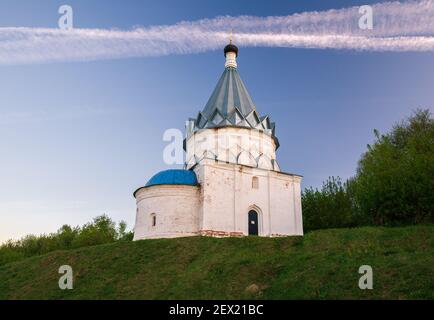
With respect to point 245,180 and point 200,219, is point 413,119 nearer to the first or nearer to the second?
point 245,180

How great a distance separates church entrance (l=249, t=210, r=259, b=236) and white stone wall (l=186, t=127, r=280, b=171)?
3.31 metres

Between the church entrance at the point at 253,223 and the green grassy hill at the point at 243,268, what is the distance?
587 cm

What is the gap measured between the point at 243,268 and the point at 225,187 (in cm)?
1131

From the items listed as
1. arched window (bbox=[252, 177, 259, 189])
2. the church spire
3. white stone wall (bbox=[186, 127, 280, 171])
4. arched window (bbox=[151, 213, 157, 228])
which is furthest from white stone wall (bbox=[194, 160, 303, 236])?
the church spire

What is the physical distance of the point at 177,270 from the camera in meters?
16.8

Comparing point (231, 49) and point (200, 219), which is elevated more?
point (231, 49)

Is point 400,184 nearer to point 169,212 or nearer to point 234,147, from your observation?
point 234,147

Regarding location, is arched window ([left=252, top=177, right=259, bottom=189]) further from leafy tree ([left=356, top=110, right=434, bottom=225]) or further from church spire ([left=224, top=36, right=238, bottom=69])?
church spire ([left=224, top=36, right=238, bottom=69])

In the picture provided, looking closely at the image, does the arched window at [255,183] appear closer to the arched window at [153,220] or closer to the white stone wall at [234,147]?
the white stone wall at [234,147]

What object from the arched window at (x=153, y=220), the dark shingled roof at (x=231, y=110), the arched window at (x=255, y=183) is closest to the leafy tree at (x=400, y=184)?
the arched window at (x=255, y=183)
